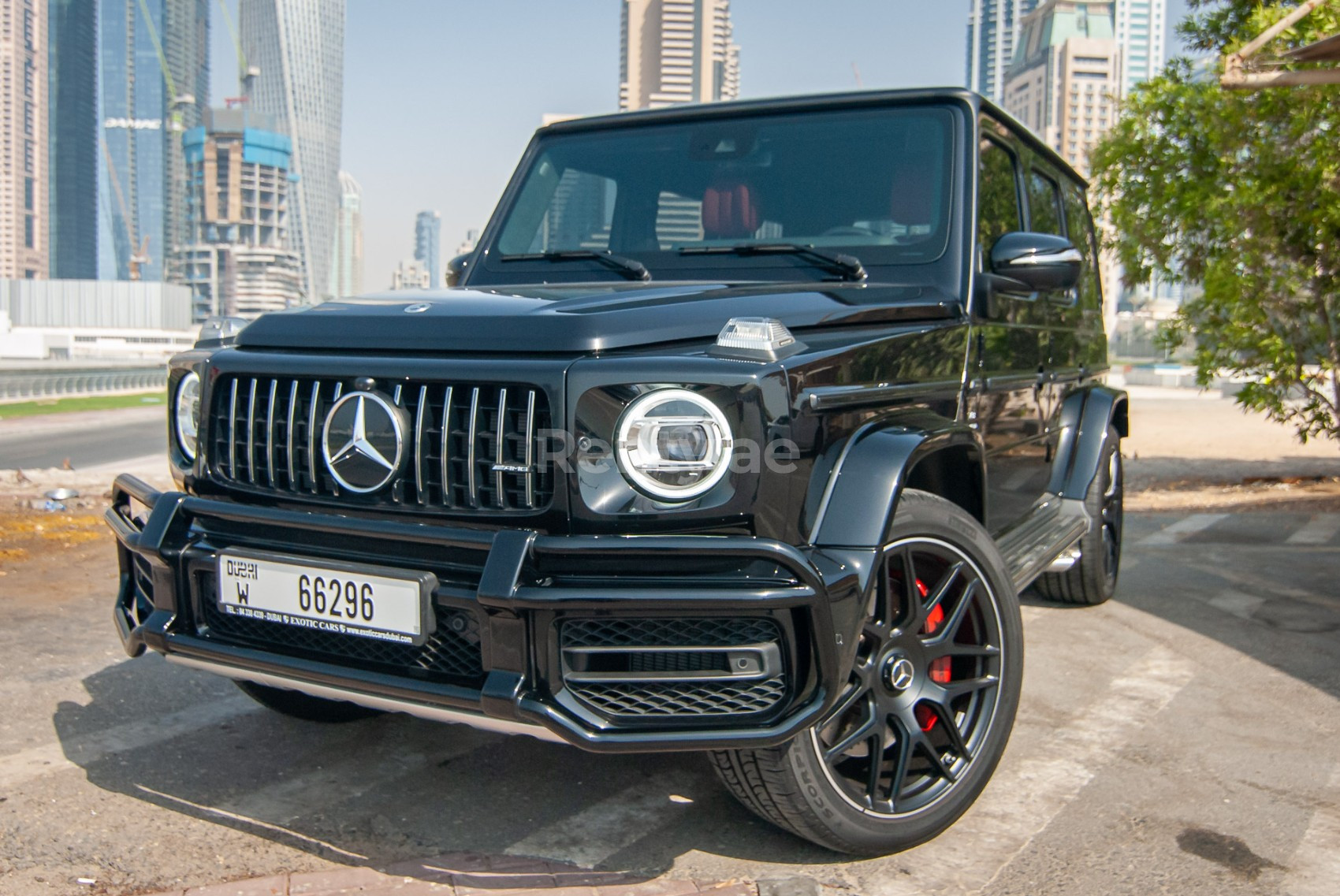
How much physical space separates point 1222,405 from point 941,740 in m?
37.9

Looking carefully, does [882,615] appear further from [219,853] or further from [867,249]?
[219,853]

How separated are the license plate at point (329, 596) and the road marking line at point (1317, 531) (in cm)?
690

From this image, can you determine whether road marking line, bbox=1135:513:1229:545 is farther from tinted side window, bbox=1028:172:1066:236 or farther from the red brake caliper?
the red brake caliper

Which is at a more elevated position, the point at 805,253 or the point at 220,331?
the point at 805,253

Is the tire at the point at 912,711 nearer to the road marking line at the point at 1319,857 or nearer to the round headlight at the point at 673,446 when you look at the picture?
the round headlight at the point at 673,446

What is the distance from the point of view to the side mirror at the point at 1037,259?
346 centimetres

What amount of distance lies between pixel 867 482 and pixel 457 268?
6.96ft

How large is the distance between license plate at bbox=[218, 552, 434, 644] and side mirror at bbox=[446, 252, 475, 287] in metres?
1.61

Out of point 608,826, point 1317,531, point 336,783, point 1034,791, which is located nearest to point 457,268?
point 336,783

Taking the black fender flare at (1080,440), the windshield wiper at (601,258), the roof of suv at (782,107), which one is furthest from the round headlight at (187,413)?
the black fender flare at (1080,440)

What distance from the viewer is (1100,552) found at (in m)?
5.37

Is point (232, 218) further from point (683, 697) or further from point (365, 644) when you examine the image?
point (683, 697)

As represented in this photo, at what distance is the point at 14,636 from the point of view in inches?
189

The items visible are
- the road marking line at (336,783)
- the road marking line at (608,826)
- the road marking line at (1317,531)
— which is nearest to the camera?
the road marking line at (608,826)
